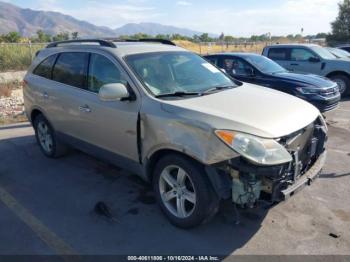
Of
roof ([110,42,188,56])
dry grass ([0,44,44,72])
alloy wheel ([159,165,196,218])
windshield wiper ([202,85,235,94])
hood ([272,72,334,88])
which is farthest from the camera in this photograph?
dry grass ([0,44,44,72])

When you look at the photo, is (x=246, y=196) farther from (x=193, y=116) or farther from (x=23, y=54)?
(x=23, y=54)

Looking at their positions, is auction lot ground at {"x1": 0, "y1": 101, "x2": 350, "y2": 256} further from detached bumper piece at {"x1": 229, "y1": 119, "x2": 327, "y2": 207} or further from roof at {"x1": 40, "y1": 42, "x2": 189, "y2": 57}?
roof at {"x1": 40, "y1": 42, "x2": 189, "y2": 57}

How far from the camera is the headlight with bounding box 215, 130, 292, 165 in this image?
2.91m

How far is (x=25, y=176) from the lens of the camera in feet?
16.5

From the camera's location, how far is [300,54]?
11562 mm

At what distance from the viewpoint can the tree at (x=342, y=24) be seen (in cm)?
3562

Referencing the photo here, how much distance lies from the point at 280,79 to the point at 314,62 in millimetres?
4141

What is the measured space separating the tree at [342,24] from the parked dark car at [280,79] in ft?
103

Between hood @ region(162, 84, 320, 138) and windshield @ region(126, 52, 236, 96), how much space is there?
1.03ft

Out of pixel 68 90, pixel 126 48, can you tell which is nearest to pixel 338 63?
pixel 126 48

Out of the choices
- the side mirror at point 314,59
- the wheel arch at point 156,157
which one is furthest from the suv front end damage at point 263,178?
the side mirror at point 314,59

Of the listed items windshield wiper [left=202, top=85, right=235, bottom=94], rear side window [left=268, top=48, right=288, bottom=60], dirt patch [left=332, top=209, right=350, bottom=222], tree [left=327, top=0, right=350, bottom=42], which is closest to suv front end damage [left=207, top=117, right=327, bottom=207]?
dirt patch [left=332, top=209, right=350, bottom=222]

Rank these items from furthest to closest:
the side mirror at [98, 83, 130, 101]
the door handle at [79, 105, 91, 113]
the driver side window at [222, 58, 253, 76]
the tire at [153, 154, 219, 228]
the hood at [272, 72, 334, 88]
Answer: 1. the driver side window at [222, 58, 253, 76]
2. the hood at [272, 72, 334, 88]
3. the door handle at [79, 105, 91, 113]
4. the side mirror at [98, 83, 130, 101]
5. the tire at [153, 154, 219, 228]

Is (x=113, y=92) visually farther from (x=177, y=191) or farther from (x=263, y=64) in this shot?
(x=263, y=64)
